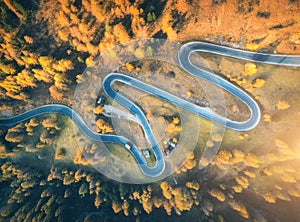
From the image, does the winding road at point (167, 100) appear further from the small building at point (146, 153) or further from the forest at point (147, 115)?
the forest at point (147, 115)

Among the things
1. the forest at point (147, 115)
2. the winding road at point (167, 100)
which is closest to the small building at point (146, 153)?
the winding road at point (167, 100)

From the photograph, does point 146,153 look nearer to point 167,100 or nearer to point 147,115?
point 147,115

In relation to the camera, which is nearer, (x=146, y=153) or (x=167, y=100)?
(x=167, y=100)

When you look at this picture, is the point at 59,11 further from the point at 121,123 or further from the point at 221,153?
the point at 221,153

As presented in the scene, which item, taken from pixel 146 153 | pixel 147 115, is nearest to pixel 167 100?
pixel 147 115

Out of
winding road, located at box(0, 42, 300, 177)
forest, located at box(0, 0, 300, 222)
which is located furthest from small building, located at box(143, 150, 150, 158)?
forest, located at box(0, 0, 300, 222)

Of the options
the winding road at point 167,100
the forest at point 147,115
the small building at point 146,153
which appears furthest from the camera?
the small building at point 146,153

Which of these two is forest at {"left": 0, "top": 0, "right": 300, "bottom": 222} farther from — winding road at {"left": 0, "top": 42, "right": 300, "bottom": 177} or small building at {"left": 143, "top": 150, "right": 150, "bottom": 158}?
small building at {"left": 143, "top": 150, "right": 150, "bottom": 158}

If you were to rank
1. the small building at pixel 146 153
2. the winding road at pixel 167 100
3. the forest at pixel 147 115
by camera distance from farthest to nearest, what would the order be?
1. the small building at pixel 146 153
2. the winding road at pixel 167 100
3. the forest at pixel 147 115

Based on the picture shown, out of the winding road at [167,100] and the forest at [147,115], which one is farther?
the winding road at [167,100]

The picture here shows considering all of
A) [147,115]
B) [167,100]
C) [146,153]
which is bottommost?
[146,153]
